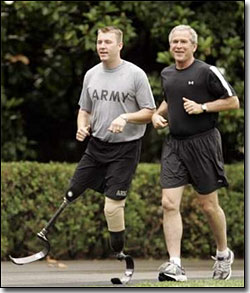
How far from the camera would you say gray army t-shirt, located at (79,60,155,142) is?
338 inches

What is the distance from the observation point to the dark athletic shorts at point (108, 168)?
866 centimetres

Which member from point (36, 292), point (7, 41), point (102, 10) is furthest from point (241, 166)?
point (36, 292)

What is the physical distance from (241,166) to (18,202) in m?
→ 2.69

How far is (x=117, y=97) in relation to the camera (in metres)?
8.59

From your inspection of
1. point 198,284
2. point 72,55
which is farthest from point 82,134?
point 72,55

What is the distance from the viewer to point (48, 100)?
579 inches

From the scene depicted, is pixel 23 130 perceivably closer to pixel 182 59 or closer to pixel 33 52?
pixel 33 52

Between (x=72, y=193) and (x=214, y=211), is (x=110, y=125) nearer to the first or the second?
(x=72, y=193)

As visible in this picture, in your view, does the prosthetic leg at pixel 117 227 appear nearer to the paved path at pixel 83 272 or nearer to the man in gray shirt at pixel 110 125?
the man in gray shirt at pixel 110 125

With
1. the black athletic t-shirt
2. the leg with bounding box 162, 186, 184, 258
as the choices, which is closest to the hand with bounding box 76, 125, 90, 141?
the black athletic t-shirt

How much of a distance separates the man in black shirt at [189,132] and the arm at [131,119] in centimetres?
6

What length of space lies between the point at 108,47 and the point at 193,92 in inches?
30.5

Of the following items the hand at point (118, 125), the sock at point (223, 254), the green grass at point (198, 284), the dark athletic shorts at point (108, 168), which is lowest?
the green grass at point (198, 284)

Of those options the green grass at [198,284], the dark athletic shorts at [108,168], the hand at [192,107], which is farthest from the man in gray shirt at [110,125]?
the green grass at [198,284]
